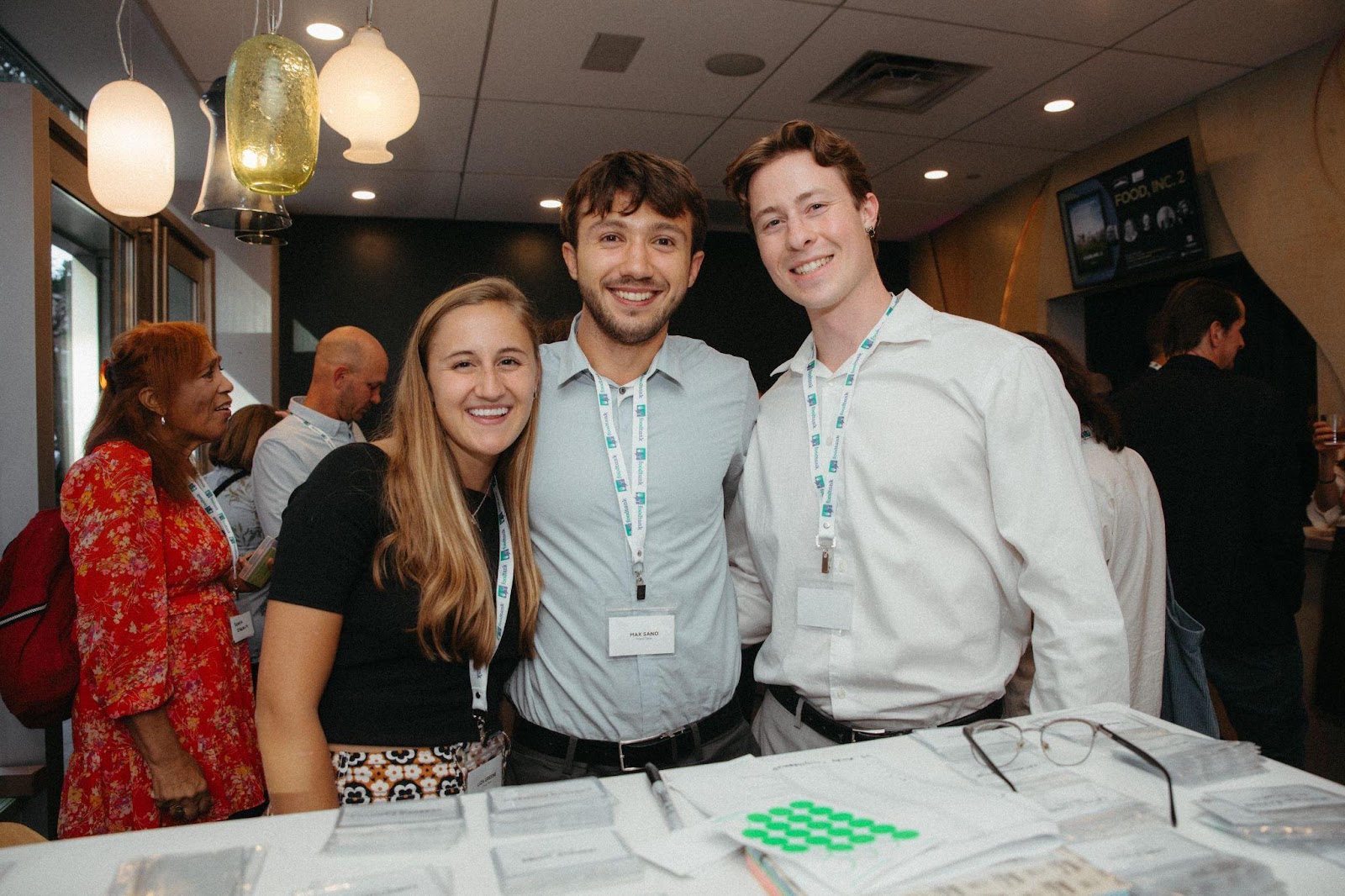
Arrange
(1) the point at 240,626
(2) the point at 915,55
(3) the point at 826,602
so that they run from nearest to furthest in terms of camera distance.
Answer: (3) the point at 826,602
(1) the point at 240,626
(2) the point at 915,55

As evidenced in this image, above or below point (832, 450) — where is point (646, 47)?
above

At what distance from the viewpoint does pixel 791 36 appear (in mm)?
3596

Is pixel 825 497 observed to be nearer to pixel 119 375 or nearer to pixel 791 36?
pixel 119 375

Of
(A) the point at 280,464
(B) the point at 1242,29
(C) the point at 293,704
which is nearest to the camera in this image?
(C) the point at 293,704

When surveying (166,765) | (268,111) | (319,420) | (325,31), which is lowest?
(166,765)

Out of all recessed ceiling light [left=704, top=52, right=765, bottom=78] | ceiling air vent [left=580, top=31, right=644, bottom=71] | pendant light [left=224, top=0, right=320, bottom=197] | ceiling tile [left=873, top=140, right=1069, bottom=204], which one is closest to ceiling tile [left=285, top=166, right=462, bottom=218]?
ceiling air vent [left=580, top=31, right=644, bottom=71]

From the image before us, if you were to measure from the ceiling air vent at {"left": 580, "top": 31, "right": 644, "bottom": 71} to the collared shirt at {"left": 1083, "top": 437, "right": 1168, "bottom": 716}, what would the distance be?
2.57 meters

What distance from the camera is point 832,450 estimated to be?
1587 millimetres

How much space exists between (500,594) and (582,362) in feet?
1.67

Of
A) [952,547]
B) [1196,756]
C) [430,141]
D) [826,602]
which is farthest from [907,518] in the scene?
[430,141]

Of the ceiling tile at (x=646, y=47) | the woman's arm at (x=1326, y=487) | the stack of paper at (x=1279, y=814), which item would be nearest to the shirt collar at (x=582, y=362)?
the stack of paper at (x=1279, y=814)

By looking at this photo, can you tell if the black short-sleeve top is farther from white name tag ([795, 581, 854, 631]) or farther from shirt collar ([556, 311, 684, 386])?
white name tag ([795, 581, 854, 631])

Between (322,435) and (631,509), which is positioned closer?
(631,509)

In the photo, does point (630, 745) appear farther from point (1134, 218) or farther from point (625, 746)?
point (1134, 218)
